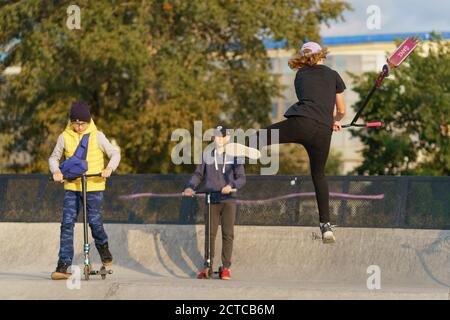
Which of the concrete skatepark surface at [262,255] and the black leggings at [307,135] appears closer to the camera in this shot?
the black leggings at [307,135]

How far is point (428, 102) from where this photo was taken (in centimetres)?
3975

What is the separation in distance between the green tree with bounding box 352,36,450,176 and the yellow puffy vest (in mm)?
28013

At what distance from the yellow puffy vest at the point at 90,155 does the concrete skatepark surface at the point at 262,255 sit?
1.02 m

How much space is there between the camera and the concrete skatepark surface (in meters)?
12.5

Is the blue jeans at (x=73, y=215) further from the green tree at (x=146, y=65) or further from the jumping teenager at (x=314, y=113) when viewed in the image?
the green tree at (x=146, y=65)

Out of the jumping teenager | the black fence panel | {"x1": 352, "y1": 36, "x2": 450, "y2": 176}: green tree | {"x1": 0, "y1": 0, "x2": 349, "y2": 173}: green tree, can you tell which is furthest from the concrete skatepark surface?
{"x1": 352, "y1": 36, "x2": 450, "y2": 176}: green tree

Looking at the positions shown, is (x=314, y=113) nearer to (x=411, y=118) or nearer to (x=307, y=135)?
(x=307, y=135)

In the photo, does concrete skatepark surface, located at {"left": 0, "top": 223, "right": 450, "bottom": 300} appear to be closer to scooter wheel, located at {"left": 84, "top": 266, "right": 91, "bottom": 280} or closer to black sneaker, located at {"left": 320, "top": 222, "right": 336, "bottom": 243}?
scooter wheel, located at {"left": 84, "top": 266, "right": 91, "bottom": 280}

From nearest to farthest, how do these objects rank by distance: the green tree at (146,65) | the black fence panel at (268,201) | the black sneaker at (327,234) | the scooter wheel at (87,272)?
the black sneaker at (327,234) < the scooter wheel at (87,272) < the black fence panel at (268,201) < the green tree at (146,65)

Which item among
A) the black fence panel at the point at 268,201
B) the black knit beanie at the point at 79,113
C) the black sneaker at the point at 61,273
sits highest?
the black knit beanie at the point at 79,113

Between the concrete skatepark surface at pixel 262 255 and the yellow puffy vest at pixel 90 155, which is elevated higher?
the yellow puffy vest at pixel 90 155

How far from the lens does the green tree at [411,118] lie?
129 ft

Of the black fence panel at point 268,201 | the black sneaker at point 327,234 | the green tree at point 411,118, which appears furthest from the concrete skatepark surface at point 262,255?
the green tree at point 411,118
